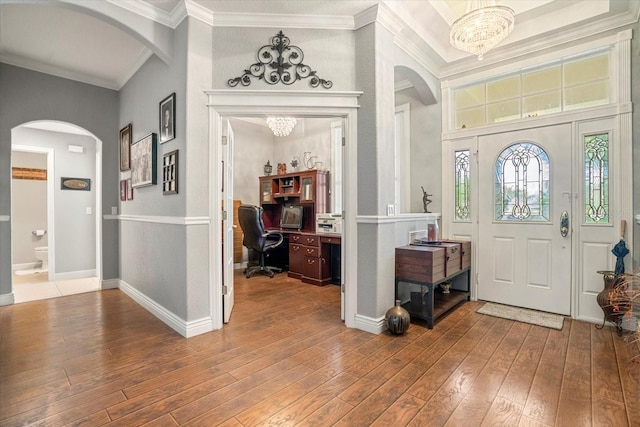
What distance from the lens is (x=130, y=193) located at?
4051mm

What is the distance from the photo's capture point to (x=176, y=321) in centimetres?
286

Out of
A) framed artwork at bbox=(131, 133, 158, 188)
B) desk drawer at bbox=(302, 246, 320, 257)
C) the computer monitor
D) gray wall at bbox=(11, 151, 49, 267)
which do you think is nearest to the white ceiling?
framed artwork at bbox=(131, 133, 158, 188)

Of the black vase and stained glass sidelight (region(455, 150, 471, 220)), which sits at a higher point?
stained glass sidelight (region(455, 150, 471, 220))

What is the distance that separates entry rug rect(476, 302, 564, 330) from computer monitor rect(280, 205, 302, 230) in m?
3.25

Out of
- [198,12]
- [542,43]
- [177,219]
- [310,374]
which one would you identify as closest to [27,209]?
[177,219]

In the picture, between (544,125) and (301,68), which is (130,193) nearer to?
(301,68)

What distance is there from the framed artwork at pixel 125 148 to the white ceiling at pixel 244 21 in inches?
30.0

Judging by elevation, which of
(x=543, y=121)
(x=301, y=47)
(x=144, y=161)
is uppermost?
(x=301, y=47)

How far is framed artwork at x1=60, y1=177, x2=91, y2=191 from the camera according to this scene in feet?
17.0

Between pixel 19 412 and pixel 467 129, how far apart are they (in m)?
4.61

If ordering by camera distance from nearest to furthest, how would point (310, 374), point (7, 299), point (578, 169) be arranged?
point (310, 374) < point (578, 169) < point (7, 299)

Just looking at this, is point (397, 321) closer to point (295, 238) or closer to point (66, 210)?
point (295, 238)

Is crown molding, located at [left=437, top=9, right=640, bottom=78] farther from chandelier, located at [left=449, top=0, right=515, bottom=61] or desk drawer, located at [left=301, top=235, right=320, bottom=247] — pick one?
desk drawer, located at [left=301, top=235, right=320, bottom=247]

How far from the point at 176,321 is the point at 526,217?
151 inches
